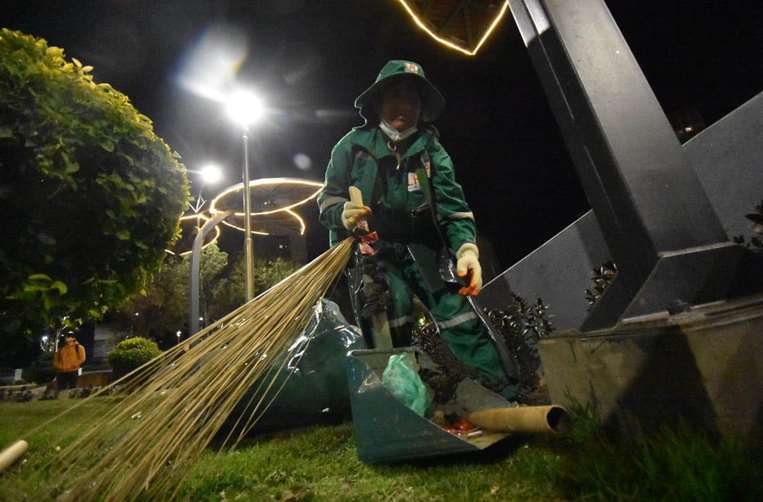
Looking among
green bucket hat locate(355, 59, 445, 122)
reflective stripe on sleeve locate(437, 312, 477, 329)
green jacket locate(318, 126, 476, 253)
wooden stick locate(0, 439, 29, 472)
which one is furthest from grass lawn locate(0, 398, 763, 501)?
green bucket hat locate(355, 59, 445, 122)

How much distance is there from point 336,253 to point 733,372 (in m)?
2.13

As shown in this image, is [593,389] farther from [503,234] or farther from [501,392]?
[503,234]

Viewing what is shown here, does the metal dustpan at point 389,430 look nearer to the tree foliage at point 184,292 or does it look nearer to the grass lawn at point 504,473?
the grass lawn at point 504,473

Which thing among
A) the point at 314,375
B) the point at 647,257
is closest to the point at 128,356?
the point at 314,375

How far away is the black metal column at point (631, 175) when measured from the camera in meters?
1.76

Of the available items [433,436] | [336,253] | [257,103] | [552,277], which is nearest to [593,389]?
[433,436]

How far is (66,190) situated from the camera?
9.35ft

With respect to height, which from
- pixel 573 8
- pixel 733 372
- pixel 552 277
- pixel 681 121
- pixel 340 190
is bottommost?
pixel 733 372

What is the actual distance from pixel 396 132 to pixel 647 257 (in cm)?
191

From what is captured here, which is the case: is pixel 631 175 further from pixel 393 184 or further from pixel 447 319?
pixel 393 184

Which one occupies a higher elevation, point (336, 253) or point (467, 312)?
point (336, 253)

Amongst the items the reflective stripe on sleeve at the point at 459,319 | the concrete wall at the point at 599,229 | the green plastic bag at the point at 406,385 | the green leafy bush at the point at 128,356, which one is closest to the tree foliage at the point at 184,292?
the green leafy bush at the point at 128,356

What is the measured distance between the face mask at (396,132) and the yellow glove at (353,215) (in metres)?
0.67

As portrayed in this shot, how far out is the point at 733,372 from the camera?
1.27 metres
